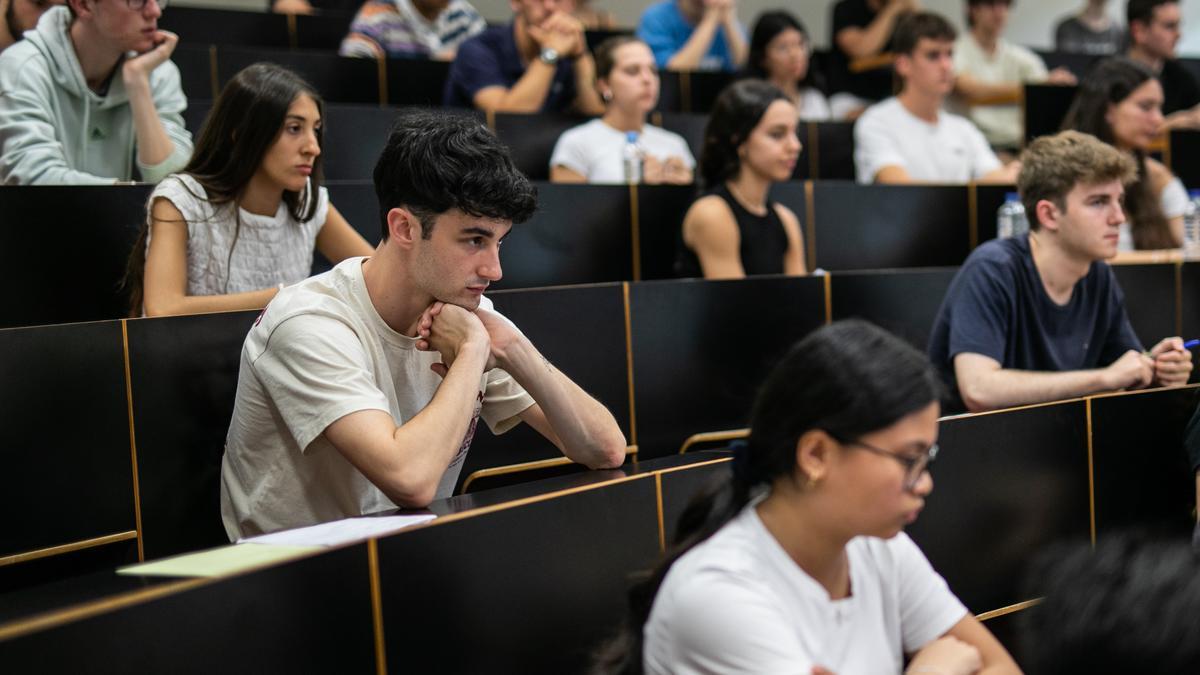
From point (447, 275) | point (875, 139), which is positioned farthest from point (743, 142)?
point (447, 275)

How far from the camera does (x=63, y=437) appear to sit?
195cm

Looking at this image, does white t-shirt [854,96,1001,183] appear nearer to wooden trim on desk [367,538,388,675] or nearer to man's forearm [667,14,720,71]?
man's forearm [667,14,720,71]

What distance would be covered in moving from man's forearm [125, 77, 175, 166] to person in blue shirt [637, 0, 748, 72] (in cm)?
240

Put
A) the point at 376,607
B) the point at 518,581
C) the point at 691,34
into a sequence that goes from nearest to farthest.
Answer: the point at 376,607, the point at 518,581, the point at 691,34

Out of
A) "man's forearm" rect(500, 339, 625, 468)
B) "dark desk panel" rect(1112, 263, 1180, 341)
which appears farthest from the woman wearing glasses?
"dark desk panel" rect(1112, 263, 1180, 341)

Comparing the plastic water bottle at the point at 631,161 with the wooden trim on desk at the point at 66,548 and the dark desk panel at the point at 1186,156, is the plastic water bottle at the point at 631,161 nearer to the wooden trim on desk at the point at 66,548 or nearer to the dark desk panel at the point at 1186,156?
the dark desk panel at the point at 1186,156

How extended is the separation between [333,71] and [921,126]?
189 centimetres

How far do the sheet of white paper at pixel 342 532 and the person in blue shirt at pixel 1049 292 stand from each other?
135 cm

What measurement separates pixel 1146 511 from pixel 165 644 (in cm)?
169

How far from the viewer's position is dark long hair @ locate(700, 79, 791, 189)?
340cm

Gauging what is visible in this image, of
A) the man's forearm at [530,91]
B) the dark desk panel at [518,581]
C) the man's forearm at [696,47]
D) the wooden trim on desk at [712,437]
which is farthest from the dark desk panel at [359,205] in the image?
the man's forearm at [696,47]

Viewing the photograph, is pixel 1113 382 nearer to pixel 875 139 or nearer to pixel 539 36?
pixel 875 139

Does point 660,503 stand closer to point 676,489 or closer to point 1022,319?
point 676,489

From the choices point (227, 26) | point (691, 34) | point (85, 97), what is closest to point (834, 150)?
point (691, 34)
